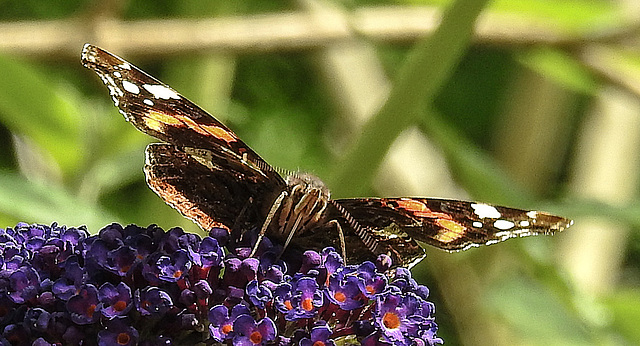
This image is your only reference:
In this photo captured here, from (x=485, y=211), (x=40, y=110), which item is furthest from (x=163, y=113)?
(x=40, y=110)

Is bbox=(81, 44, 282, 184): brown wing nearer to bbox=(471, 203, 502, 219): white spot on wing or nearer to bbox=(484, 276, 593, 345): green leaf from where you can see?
bbox=(471, 203, 502, 219): white spot on wing

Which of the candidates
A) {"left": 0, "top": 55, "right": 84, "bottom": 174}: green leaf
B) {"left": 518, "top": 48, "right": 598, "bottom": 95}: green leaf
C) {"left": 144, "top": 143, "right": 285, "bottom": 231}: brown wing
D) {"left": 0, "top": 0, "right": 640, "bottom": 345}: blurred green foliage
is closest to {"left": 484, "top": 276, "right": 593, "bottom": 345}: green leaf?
{"left": 0, "top": 0, "right": 640, "bottom": 345}: blurred green foliage

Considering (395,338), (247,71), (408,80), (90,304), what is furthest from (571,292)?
(247,71)

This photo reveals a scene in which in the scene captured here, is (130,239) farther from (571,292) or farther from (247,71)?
(247,71)

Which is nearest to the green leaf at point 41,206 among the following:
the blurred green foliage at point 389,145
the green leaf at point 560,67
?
the blurred green foliage at point 389,145

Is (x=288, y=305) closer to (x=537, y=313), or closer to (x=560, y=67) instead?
(x=537, y=313)

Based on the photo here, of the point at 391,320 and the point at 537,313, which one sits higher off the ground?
the point at 537,313
